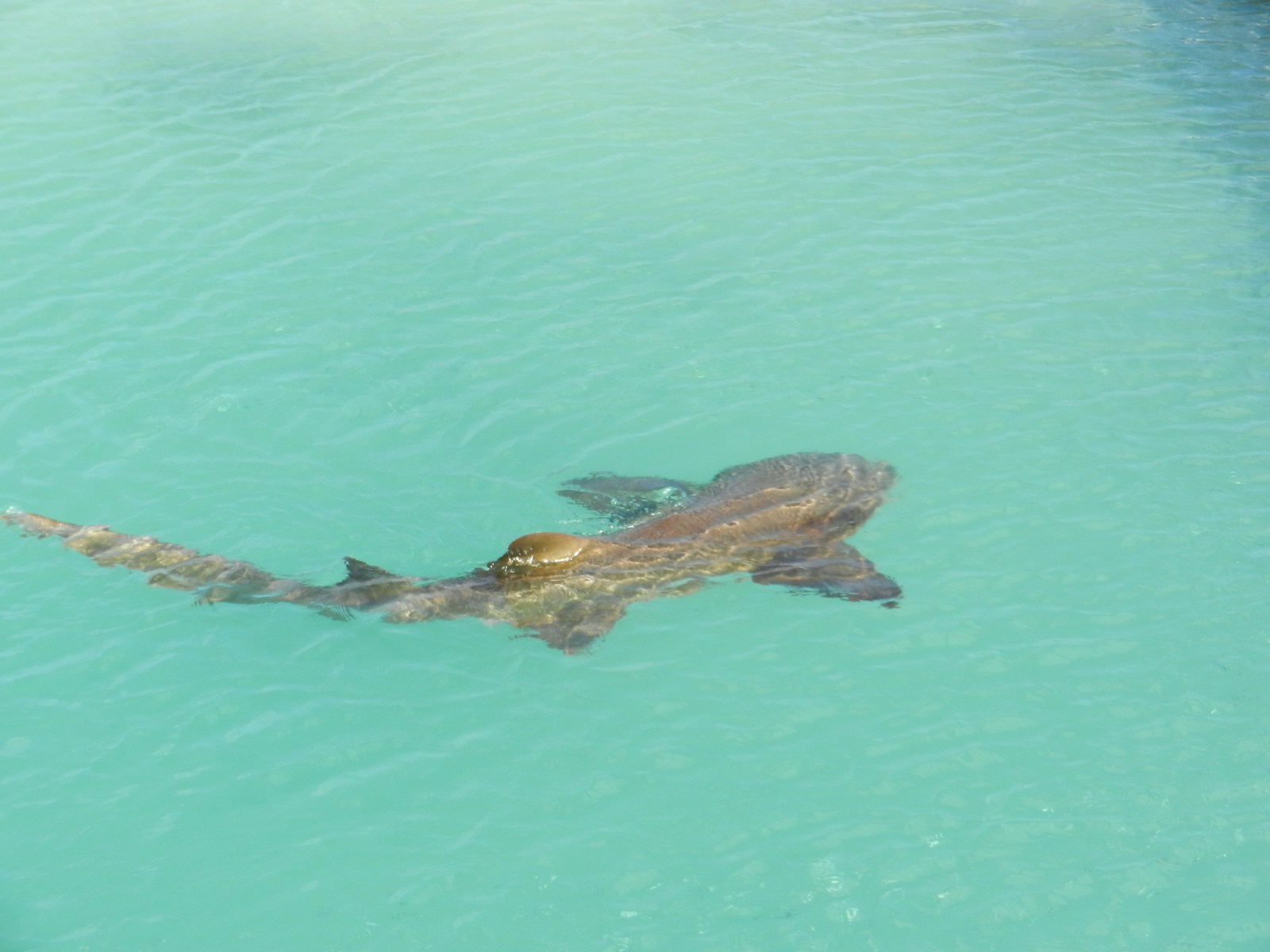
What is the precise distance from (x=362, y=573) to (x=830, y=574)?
3032 millimetres

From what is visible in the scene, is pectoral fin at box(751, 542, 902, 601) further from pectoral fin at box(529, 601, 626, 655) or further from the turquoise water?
pectoral fin at box(529, 601, 626, 655)

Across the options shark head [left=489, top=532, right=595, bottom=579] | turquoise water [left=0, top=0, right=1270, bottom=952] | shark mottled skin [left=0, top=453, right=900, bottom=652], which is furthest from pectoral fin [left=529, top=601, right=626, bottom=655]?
shark head [left=489, top=532, right=595, bottom=579]

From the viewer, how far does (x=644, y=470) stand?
8.98m

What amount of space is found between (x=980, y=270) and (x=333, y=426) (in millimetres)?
6134

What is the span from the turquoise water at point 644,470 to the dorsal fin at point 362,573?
0.38 meters

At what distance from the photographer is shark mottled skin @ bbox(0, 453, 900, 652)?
24.5 ft

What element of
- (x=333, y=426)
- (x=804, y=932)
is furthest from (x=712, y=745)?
(x=333, y=426)

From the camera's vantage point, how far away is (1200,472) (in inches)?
343

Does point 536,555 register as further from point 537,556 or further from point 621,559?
point 621,559

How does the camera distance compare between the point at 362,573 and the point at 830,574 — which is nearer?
the point at 362,573

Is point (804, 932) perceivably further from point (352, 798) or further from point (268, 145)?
point (268, 145)

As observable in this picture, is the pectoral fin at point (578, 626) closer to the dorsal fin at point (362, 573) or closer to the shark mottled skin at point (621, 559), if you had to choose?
the shark mottled skin at point (621, 559)

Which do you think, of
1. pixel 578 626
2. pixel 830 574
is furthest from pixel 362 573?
pixel 830 574

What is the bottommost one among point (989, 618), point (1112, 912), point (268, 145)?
point (1112, 912)
